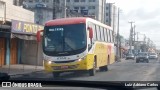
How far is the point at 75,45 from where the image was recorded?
12.0m

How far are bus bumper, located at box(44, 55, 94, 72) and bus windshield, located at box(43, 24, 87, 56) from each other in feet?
1.16

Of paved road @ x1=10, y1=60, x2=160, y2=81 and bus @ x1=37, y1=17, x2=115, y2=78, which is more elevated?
bus @ x1=37, y1=17, x2=115, y2=78

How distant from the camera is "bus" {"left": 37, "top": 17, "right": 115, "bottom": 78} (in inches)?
437

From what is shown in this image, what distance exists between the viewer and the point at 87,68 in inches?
465

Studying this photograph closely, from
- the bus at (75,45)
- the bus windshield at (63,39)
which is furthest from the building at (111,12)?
the bus windshield at (63,39)

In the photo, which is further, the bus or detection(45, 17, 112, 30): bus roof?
the bus

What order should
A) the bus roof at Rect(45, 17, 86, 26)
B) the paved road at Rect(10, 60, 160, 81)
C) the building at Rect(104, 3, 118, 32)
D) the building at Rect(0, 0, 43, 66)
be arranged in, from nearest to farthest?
A: the paved road at Rect(10, 60, 160, 81) < the building at Rect(104, 3, 118, 32) < the building at Rect(0, 0, 43, 66) < the bus roof at Rect(45, 17, 86, 26)

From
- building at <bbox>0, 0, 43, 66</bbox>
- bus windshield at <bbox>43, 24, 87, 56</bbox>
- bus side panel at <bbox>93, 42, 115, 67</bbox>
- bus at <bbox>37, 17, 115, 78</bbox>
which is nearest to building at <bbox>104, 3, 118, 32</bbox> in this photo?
bus at <bbox>37, 17, 115, 78</bbox>

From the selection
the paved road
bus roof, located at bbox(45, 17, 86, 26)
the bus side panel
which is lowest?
the paved road

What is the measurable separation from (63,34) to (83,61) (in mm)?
1352

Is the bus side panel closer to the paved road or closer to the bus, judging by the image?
the bus

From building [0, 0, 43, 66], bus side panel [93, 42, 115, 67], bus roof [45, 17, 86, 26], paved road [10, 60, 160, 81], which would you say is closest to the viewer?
paved road [10, 60, 160, 81]

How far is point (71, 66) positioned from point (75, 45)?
0.88m

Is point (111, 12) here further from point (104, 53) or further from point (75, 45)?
point (104, 53)
